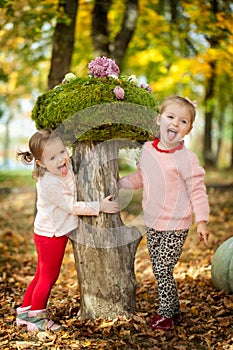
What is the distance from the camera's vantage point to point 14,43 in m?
10.3

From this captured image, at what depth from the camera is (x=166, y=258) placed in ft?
13.8

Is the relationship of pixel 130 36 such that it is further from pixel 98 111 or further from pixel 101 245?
pixel 101 245

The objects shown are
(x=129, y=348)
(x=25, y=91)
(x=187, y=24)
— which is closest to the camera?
(x=129, y=348)

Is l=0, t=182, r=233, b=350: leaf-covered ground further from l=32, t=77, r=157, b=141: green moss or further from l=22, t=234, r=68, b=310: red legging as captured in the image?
l=32, t=77, r=157, b=141: green moss

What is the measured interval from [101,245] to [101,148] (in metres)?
0.77

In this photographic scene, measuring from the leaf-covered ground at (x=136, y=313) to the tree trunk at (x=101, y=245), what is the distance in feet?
0.52

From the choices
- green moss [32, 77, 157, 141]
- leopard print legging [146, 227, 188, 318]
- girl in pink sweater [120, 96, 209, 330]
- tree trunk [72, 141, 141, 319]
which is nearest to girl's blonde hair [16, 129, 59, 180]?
green moss [32, 77, 157, 141]

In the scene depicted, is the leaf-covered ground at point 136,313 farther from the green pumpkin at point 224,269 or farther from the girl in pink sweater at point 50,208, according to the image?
the girl in pink sweater at point 50,208

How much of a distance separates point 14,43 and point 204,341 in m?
7.78

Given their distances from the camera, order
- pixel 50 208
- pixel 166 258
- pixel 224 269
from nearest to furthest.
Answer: pixel 50 208 < pixel 166 258 < pixel 224 269

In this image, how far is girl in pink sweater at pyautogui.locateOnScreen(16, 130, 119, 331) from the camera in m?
4.01

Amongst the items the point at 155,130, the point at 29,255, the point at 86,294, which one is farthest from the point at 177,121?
the point at 29,255

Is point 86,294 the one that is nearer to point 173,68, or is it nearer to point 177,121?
point 177,121

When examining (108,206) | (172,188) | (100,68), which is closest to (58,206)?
(108,206)
